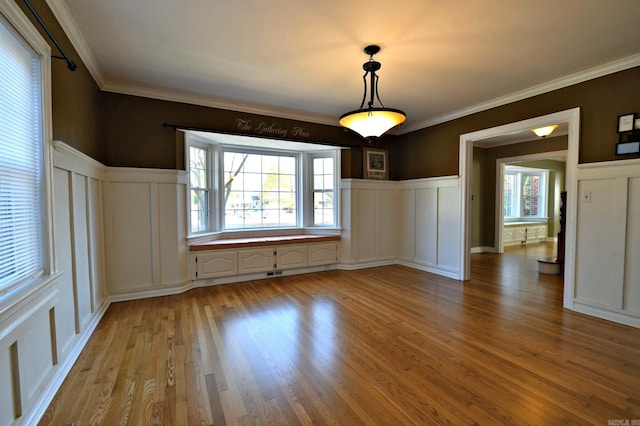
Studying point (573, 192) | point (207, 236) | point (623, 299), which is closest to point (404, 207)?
point (573, 192)

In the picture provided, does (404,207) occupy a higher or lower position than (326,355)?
higher

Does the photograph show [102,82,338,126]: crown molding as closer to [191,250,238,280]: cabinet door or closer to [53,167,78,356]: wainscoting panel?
[53,167,78,356]: wainscoting panel

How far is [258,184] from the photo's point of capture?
210 inches

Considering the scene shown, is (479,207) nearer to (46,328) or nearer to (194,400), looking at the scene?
(194,400)

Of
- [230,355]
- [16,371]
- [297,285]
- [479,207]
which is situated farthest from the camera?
[479,207]

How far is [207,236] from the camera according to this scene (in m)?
4.57

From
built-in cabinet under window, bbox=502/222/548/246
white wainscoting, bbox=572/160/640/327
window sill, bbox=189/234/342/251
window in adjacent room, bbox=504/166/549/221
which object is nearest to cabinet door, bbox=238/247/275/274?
window sill, bbox=189/234/342/251

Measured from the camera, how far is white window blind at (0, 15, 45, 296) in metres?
1.51

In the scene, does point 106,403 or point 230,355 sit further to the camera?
point 230,355

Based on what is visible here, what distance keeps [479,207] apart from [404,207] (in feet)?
9.41

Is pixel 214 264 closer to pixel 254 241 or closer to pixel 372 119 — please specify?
pixel 254 241

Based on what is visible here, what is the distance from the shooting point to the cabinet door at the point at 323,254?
5094 mm

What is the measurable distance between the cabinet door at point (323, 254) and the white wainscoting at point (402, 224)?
0.64ft

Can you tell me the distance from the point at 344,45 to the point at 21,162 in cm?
259
